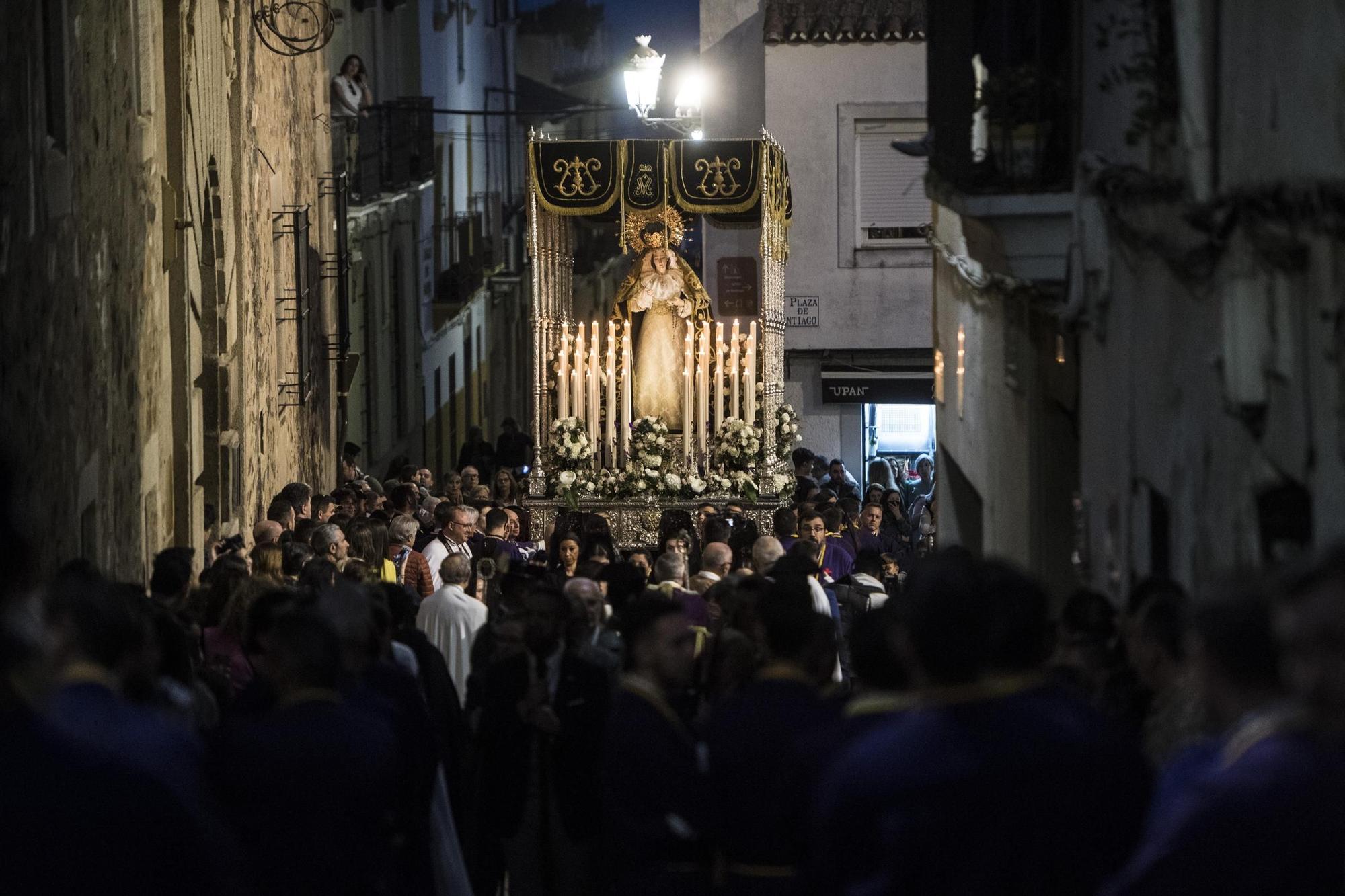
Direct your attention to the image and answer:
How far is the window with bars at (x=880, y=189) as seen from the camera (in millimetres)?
29078

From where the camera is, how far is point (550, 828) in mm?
8258

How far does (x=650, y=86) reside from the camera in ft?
88.6

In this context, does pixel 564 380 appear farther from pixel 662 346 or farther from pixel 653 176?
pixel 653 176

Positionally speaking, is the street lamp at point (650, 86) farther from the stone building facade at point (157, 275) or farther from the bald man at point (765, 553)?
the bald man at point (765, 553)

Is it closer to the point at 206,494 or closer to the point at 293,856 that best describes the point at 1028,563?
the point at 293,856

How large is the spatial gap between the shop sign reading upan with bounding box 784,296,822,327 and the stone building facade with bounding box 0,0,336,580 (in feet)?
24.7

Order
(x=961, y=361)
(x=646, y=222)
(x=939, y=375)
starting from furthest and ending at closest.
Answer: (x=646, y=222) → (x=939, y=375) → (x=961, y=361)

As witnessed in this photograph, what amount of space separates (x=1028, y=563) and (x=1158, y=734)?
18.8ft

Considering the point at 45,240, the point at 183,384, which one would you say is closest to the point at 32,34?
the point at 45,240

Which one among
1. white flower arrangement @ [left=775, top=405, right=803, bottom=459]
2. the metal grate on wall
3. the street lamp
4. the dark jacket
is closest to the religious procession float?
white flower arrangement @ [left=775, top=405, right=803, bottom=459]

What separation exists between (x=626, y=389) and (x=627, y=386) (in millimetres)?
22

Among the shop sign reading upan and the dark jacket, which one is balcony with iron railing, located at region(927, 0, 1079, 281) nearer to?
the dark jacket

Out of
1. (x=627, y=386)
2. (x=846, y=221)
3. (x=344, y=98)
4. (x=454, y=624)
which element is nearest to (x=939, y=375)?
(x=627, y=386)

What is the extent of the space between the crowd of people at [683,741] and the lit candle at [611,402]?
434 inches
